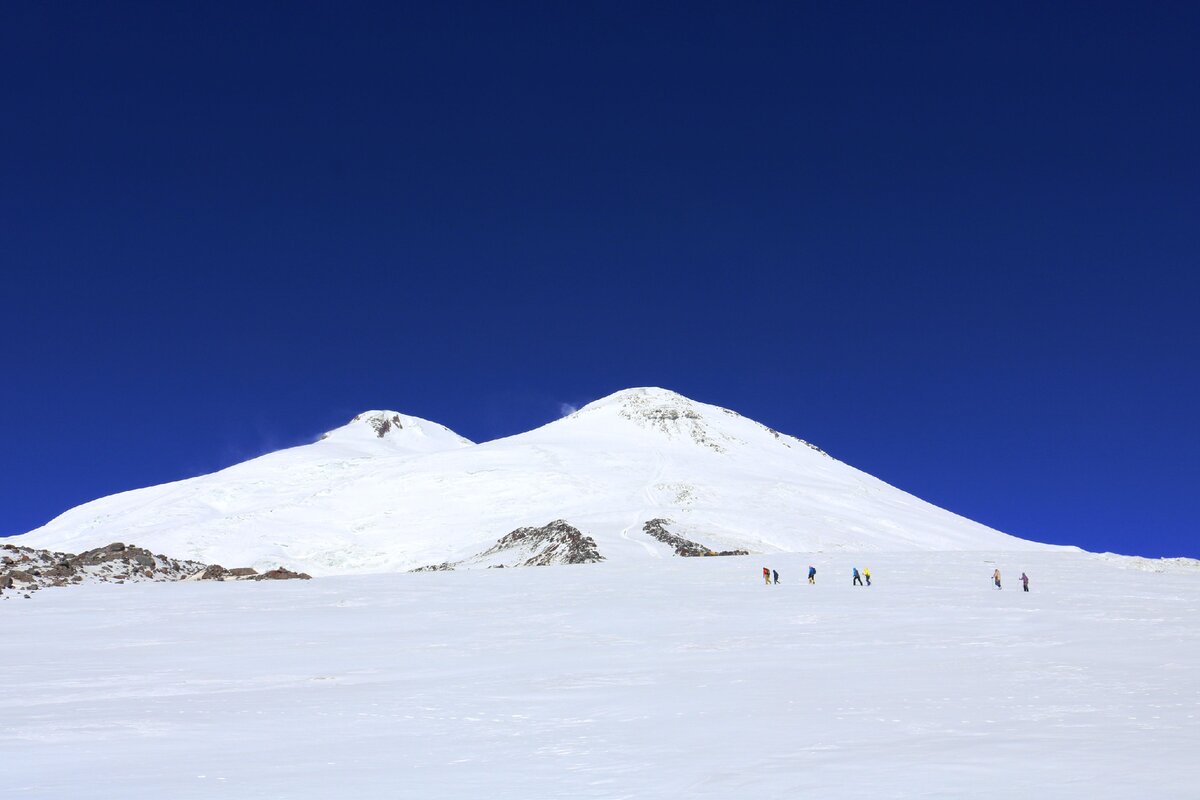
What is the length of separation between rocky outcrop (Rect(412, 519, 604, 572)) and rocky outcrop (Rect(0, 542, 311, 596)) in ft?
50.2

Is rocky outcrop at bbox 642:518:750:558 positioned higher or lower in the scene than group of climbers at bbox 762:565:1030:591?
higher

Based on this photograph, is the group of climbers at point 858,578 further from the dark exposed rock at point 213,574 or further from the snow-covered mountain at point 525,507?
the dark exposed rock at point 213,574

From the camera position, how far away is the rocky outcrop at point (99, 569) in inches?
1586

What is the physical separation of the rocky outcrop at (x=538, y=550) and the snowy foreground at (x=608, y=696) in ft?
71.8

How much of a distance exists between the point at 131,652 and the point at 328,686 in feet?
27.3

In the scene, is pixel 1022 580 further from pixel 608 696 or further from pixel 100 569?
pixel 100 569

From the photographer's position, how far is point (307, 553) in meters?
71.7

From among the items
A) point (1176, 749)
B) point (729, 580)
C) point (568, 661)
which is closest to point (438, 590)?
point (729, 580)

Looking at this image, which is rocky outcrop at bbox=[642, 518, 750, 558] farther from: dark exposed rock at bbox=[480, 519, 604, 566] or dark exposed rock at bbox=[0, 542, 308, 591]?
dark exposed rock at bbox=[0, 542, 308, 591]

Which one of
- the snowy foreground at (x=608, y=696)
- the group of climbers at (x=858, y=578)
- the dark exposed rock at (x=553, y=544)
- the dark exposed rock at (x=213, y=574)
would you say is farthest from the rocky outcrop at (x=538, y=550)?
the snowy foreground at (x=608, y=696)

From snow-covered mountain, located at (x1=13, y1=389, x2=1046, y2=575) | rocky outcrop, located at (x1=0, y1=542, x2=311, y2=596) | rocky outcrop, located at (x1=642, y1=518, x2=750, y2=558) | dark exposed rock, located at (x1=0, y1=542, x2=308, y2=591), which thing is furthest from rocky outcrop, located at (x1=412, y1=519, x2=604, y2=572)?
dark exposed rock, located at (x1=0, y1=542, x2=308, y2=591)

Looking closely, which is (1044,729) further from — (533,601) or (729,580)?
(729,580)

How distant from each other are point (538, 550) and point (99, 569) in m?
27.8

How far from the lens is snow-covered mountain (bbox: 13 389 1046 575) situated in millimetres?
69812
